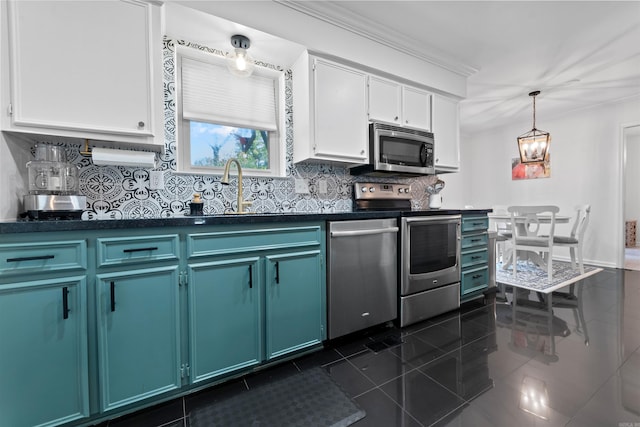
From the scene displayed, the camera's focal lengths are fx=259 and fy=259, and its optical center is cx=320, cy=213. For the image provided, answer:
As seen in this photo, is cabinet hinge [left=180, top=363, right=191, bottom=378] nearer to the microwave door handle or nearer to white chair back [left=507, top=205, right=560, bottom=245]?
the microwave door handle

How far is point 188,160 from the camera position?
6.61ft

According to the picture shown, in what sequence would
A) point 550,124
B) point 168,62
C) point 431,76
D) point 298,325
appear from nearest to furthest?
point 298,325 < point 168,62 < point 431,76 < point 550,124

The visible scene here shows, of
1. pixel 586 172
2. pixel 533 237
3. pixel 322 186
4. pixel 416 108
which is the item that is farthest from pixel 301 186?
pixel 586 172

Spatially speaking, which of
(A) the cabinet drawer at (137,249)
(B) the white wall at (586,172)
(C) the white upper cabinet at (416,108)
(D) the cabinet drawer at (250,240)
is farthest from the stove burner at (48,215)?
(B) the white wall at (586,172)

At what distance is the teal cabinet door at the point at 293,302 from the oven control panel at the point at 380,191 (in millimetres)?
1031

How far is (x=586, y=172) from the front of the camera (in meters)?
4.40

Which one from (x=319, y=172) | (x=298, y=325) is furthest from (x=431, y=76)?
(x=298, y=325)

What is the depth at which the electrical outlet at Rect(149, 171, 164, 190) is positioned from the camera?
1.80 meters

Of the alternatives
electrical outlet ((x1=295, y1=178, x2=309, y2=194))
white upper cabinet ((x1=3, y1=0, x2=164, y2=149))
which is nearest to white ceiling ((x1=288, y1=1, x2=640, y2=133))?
white upper cabinet ((x1=3, y1=0, x2=164, y2=149))

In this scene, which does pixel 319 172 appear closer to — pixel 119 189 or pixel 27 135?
pixel 119 189

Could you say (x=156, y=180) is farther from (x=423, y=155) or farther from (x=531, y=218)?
(x=531, y=218)

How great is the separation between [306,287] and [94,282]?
109 cm

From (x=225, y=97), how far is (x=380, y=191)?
66.3 inches

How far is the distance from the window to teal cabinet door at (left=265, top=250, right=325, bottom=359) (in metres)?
0.93
